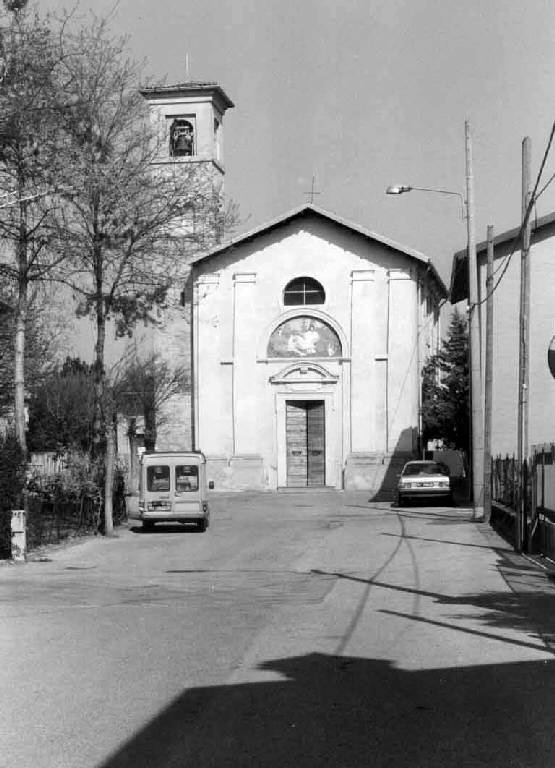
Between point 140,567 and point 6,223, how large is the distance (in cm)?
872

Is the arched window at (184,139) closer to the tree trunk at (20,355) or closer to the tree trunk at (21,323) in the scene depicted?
the tree trunk at (21,323)

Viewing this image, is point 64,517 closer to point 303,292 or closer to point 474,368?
point 474,368

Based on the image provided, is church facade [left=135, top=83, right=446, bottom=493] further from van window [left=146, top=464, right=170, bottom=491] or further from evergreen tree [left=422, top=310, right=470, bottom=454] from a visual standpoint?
van window [left=146, top=464, right=170, bottom=491]

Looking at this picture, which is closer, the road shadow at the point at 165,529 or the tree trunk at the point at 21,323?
the tree trunk at the point at 21,323

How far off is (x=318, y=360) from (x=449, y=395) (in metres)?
6.10

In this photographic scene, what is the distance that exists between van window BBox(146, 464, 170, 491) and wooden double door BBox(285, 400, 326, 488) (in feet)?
69.6

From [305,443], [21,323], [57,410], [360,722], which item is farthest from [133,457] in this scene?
[360,722]

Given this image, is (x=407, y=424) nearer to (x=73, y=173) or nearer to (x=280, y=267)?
(x=280, y=267)

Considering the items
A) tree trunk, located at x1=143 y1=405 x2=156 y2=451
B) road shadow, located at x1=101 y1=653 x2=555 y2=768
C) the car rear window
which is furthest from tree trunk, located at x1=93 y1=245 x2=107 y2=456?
tree trunk, located at x1=143 y1=405 x2=156 y2=451

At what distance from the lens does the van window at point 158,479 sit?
1192 inches

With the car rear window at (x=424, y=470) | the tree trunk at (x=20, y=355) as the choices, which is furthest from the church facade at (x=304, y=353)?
the tree trunk at (x=20, y=355)

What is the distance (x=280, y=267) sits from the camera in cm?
5166

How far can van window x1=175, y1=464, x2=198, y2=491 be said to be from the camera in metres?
30.4

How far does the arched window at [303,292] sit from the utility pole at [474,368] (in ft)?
61.3
